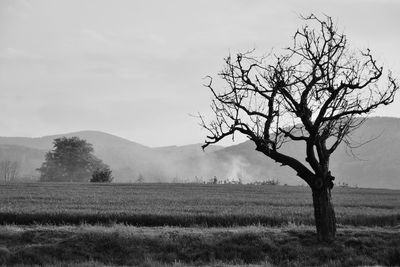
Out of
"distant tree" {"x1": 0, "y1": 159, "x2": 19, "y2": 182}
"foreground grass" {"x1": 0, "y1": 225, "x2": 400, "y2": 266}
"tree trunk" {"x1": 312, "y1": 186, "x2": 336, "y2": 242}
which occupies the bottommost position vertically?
"foreground grass" {"x1": 0, "y1": 225, "x2": 400, "y2": 266}

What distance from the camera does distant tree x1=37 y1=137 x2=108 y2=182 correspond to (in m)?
116

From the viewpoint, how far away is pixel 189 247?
18609mm

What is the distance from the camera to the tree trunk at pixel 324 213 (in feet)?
60.0

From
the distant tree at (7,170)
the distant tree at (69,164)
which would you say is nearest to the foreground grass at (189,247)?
the distant tree at (69,164)

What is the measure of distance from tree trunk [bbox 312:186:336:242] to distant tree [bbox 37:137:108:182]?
102 meters

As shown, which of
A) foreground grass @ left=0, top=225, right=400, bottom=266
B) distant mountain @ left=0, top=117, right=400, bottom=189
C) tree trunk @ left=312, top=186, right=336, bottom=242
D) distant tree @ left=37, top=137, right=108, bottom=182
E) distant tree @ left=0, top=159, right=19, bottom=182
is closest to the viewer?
foreground grass @ left=0, top=225, right=400, bottom=266

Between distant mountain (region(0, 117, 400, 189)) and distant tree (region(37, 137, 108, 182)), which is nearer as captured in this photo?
distant tree (region(37, 137, 108, 182))

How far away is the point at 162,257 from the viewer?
1762cm

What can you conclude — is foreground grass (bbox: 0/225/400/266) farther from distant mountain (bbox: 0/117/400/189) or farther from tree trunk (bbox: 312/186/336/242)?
distant mountain (bbox: 0/117/400/189)

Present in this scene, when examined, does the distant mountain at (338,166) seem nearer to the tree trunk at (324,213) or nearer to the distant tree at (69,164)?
the distant tree at (69,164)

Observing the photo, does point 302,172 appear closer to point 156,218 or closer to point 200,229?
point 200,229

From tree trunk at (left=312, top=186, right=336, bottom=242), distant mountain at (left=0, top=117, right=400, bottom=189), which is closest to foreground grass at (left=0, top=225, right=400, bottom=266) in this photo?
tree trunk at (left=312, top=186, right=336, bottom=242)

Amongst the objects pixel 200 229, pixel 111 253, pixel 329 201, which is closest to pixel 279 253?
pixel 329 201

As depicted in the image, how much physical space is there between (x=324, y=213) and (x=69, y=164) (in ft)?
340
